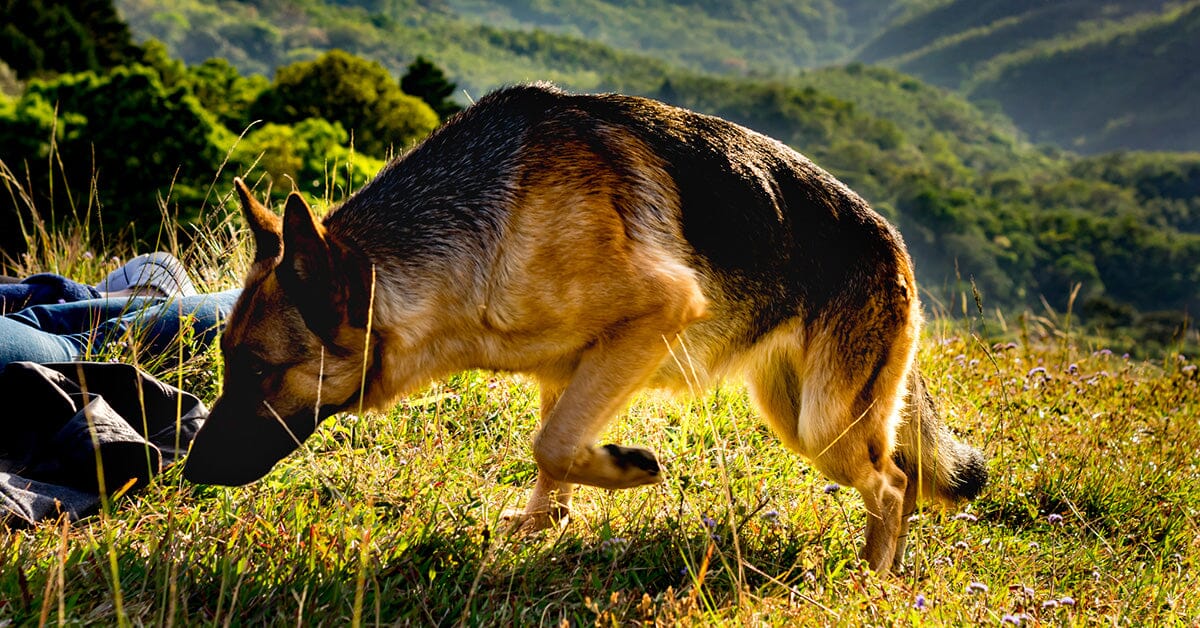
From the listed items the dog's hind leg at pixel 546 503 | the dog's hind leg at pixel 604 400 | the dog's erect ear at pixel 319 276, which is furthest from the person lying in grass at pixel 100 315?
the dog's hind leg at pixel 604 400

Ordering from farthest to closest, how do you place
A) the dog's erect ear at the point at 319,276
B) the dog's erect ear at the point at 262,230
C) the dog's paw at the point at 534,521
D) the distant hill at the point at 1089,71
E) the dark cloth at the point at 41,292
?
the distant hill at the point at 1089,71
the dark cloth at the point at 41,292
the dog's paw at the point at 534,521
the dog's erect ear at the point at 262,230
the dog's erect ear at the point at 319,276

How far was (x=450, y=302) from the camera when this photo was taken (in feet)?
9.78

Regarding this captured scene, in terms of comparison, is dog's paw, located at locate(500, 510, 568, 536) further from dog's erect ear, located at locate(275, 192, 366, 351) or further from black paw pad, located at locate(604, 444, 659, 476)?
dog's erect ear, located at locate(275, 192, 366, 351)

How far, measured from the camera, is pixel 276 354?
2805mm

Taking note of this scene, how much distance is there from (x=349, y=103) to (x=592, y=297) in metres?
23.0

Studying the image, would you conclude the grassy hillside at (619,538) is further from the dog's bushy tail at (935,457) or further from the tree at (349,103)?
the tree at (349,103)

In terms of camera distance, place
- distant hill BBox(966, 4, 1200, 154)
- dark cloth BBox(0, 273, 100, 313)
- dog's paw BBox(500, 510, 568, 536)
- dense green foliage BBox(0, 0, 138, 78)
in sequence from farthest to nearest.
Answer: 1. distant hill BBox(966, 4, 1200, 154)
2. dense green foliage BBox(0, 0, 138, 78)
3. dark cloth BBox(0, 273, 100, 313)
4. dog's paw BBox(500, 510, 568, 536)

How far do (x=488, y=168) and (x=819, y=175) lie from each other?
1.43m

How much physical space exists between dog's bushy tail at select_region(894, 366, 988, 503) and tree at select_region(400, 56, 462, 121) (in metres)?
26.0

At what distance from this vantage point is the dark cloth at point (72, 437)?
2910 millimetres

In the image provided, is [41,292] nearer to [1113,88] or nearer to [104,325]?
[104,325]

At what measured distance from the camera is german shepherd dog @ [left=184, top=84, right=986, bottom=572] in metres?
2.84

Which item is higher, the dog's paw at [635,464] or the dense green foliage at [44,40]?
the dog's paw at [635,464]

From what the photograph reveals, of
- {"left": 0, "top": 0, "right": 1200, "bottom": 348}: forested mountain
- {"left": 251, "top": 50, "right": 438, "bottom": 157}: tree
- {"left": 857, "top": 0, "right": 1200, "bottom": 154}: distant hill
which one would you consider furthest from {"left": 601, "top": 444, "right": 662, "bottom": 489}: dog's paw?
{"left": 857, "top": 0, "right": 1200, "bottom": 154}: distant hill
